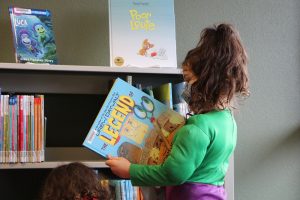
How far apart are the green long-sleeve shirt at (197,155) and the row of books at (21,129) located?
525 millimetres

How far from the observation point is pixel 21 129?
5.16ft

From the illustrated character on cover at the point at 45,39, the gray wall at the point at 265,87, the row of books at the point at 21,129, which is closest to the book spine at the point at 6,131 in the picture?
the row of books at the point at 21,129

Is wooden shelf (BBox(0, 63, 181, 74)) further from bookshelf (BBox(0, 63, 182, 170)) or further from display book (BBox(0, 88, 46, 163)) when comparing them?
display book (BBox(0, 88, 46, 163))

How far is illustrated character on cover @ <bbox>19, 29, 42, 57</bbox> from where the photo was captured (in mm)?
1645

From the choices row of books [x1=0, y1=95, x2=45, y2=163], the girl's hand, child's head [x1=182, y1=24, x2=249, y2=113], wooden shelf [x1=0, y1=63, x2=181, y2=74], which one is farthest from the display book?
child's head [x1=182, y1=24, x2=249, y2=113]

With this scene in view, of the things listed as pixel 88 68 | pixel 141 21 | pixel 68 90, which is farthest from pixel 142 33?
pixel 68 90

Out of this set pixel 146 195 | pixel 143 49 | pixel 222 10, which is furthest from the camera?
pixel 222 10

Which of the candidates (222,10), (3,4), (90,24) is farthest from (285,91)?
(3,4)

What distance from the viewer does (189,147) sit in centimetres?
111

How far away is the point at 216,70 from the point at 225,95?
3.0 inches

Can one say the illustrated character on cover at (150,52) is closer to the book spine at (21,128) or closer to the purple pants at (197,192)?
the book spine at (21,128)

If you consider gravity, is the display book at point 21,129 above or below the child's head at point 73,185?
above

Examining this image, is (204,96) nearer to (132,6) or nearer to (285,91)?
(132,6)

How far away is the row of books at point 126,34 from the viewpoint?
1.65 metres
